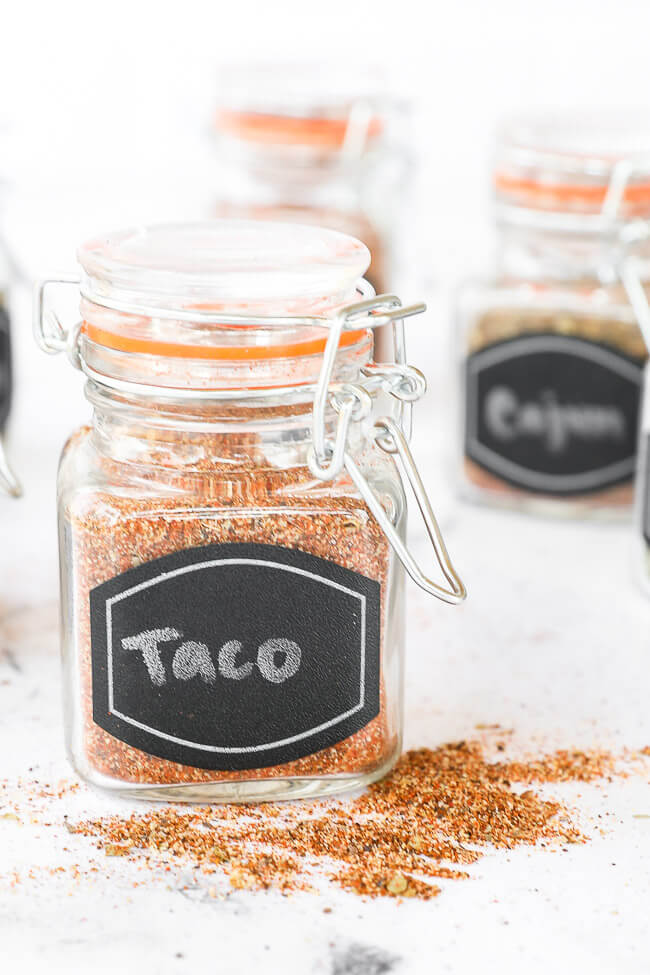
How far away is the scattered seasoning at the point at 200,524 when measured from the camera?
2.17 ft

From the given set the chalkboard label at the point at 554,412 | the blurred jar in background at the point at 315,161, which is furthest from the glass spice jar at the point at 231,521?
the blurred jar in background at the point at 315,161

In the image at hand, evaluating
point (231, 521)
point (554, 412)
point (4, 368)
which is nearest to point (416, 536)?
point (554, 412)

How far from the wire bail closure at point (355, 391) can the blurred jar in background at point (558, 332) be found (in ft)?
1.26

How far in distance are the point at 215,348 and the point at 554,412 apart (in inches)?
20.3

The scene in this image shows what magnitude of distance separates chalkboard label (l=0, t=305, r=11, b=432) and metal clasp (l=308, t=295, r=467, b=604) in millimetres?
488

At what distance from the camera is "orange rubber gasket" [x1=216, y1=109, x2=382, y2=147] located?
129cm

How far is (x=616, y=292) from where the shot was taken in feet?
3.53

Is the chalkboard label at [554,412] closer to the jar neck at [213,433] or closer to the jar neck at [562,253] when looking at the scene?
the jar neck at [562,253]

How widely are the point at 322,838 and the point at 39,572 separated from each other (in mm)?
410

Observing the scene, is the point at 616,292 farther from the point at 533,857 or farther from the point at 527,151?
the point at 533,857

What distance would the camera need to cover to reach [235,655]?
0.68m

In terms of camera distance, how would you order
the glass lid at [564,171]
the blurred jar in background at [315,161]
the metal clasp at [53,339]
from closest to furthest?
the metal clasp at [53,339], the glass lid at [564,171], the blurred jar in background at [315,161]

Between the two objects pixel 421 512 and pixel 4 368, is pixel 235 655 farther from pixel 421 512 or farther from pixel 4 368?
pixel 4 368

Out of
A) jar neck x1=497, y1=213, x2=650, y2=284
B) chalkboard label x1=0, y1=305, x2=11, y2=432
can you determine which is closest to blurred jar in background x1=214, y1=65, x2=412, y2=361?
jar neck x1=497, y1=213, x2=650, y2=284
